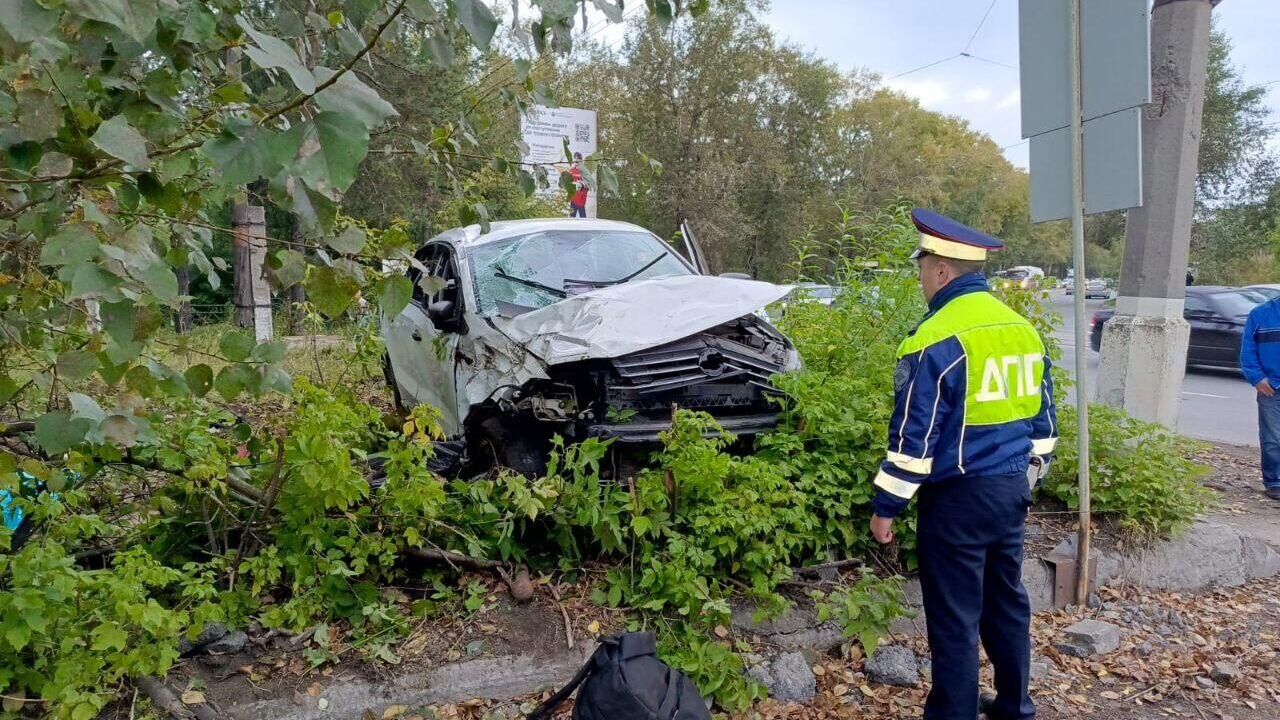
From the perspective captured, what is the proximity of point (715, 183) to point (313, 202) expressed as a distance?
23.4 metres

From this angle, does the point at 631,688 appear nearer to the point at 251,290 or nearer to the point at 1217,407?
the point at 251,290

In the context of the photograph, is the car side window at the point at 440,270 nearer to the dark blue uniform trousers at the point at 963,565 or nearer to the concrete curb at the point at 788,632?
the concrete curb at the point at 788,632

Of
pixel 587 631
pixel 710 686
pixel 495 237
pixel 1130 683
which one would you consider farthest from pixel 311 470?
pixel 1130 683

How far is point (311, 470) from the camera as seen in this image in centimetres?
333

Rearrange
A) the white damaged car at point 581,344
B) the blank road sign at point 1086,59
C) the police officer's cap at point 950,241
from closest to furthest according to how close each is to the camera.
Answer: the police officer's cap at point 950,241
the blank road sign at point 1086,59
the white damaged car at point 581,344

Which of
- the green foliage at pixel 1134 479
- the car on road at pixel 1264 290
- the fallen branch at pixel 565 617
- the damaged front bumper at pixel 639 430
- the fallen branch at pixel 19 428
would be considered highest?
the car on road at pixel 1264 290

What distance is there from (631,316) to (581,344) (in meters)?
0.40

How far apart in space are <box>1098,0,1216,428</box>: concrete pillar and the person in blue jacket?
68cm

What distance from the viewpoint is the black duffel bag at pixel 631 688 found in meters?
2.65

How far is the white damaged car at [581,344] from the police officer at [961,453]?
1.36m

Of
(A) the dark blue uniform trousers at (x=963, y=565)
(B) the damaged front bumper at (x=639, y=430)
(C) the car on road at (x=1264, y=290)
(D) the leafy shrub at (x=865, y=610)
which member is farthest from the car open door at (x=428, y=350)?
A: (C) the car on road at (x=1264, y=290)

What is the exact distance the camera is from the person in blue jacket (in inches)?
243

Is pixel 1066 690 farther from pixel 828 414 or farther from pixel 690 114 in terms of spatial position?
pixel 690 114

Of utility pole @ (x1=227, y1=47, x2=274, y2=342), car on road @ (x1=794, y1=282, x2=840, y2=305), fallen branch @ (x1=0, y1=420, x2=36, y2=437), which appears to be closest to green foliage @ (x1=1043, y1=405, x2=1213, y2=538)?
car on road @ (x1=794, y1=282, x2=840, y2=305)
